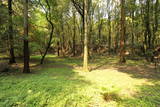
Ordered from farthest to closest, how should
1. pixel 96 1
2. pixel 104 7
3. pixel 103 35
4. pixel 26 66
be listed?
pixel 103 35, pixel 104 7, pixel 96 1, pixel 26 66

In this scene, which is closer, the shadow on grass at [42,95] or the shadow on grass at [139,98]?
the shadow on grass at [139,98]

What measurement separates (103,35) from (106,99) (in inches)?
1245

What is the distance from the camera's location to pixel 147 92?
4.32 m

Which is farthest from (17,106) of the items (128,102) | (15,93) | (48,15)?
(48,15)

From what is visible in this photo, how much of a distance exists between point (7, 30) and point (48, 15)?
571cm

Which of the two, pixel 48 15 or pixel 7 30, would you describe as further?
pixel 48 15

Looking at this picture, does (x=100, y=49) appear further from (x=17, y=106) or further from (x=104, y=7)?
(x=17, y=106)

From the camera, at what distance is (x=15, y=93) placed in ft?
13.9

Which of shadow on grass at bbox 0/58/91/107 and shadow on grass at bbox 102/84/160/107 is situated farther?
shadow on grass at bbox 0/58/91/107

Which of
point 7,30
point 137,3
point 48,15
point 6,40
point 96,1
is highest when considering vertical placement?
point 96,1

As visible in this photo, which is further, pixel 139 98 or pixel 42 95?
pixel 42 95

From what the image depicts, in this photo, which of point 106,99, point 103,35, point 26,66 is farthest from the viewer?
point 103,35

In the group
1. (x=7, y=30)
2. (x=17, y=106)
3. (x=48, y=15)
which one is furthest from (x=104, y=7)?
(x=17, y=106)

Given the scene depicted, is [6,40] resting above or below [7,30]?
below
